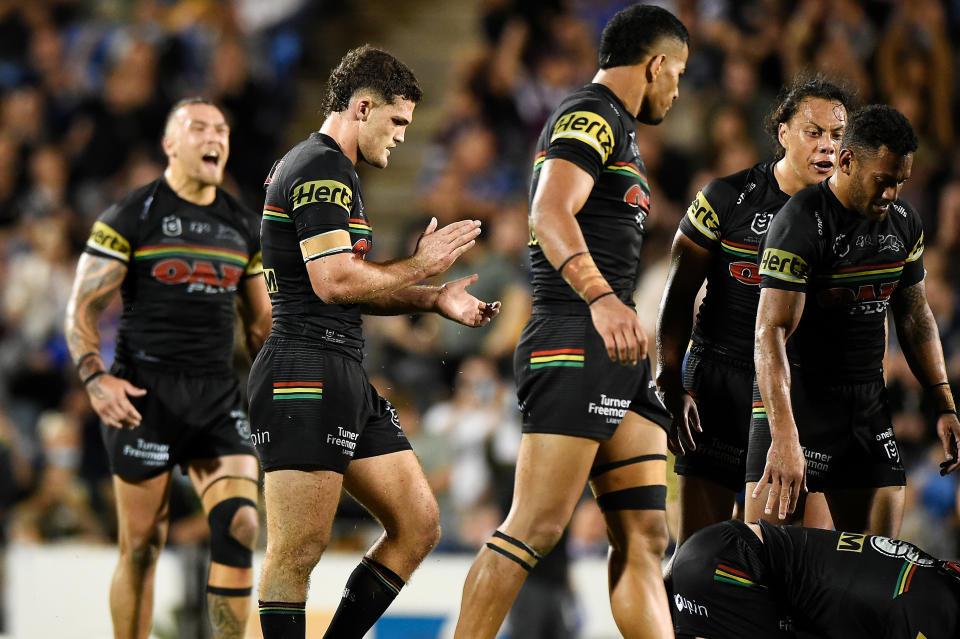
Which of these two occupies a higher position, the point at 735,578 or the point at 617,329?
the point at 617,329

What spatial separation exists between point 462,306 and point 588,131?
838mm

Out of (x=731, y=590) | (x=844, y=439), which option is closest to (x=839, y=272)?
(x=844, y=439)

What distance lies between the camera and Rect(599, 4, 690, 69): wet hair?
452 centimetres

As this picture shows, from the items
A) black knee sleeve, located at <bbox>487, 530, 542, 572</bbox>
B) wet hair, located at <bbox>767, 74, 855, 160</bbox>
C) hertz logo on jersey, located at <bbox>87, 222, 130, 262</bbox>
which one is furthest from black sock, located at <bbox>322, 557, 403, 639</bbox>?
wet hair, located at <bbox>767, 74, 855, 160</bbox>

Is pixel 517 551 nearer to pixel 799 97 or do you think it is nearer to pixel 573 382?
pixel 573 382

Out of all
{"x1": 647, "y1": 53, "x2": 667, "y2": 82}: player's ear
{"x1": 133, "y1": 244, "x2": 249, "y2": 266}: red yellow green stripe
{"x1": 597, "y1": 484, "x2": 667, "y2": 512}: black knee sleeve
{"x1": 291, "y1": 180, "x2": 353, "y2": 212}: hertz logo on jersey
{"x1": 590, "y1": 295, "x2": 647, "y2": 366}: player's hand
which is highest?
{"x1": 647, "y1": 53, "x2": 667, "y2": 82}: player's ear

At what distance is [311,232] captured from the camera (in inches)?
172

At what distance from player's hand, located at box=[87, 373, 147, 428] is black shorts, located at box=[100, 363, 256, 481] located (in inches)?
4.3

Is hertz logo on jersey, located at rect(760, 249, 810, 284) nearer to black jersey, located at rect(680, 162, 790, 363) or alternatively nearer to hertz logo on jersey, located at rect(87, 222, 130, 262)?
black jersey, located at rect(680, 162, 790, 363)

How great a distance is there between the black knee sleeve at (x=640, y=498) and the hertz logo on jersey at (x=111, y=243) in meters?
2.82

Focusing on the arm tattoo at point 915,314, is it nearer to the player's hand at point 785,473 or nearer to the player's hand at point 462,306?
the player's hand at point 785,473

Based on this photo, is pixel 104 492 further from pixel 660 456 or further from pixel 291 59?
pixel 660 456

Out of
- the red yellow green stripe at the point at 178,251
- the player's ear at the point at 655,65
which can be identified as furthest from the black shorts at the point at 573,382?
the red yellow green stripe at the point at 178,251

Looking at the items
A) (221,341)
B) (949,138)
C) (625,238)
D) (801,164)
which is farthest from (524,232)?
(625,238)
